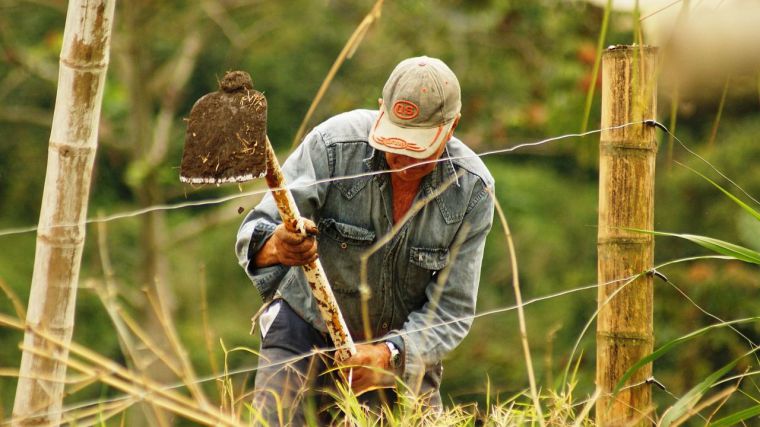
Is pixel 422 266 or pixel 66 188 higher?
pixel 66 188

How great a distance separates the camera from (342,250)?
3629mm

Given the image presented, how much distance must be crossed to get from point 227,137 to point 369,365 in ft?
3.22

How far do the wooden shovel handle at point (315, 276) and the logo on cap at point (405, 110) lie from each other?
0.49 meters

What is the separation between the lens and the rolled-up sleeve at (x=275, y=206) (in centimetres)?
340

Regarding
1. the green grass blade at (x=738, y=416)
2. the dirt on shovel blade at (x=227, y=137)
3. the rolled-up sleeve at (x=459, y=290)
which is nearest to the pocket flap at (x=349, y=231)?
the rolled-up sleeve at (x=459, y=290)

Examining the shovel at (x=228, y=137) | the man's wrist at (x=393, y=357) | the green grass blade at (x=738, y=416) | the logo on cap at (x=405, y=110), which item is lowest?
the green grass blade at (x=738, y=416)

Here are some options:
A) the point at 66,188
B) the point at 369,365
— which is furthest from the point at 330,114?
the point at 66,188

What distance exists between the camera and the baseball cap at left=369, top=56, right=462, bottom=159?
3365 mm

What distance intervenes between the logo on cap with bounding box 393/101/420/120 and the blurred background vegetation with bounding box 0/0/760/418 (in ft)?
18.0

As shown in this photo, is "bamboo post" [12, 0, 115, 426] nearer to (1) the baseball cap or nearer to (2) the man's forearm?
(2) the man's forearm

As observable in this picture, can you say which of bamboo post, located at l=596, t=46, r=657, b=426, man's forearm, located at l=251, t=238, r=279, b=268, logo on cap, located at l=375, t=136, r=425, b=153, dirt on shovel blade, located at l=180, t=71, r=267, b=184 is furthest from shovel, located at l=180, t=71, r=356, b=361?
bamboo post, located at l=596, t=46, r=657, b=426

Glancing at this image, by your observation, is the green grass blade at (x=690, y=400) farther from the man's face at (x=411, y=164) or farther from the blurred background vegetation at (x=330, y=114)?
the blurred background vegetation at (x=330, y=114)

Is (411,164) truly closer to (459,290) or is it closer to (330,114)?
(459,290)

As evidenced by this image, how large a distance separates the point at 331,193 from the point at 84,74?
43.3 inches
